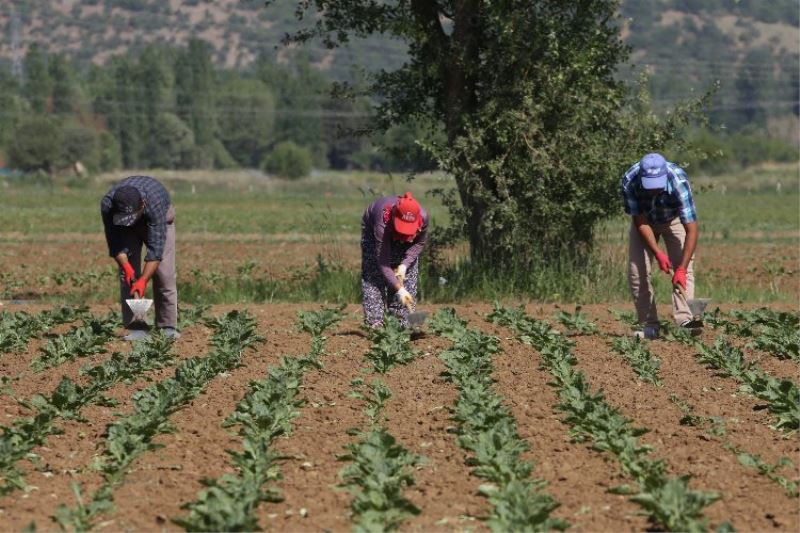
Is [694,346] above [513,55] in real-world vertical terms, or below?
below

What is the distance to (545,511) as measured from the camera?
6102 mm

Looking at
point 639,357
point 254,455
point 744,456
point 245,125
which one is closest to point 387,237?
point 639,357

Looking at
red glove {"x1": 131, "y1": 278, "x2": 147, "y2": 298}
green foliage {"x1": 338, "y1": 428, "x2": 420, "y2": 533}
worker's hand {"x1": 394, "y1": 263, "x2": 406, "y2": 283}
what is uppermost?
worker's hand {"x1": 394, "y1": 263, "x2": 406, "y2": 283}

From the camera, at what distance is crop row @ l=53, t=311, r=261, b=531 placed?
6.29 m

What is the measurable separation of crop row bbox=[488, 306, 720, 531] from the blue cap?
1.43 m

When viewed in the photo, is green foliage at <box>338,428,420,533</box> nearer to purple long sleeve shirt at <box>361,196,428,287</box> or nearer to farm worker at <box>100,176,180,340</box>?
purple long sleeve shirt at <box>361,196,428,287</box>

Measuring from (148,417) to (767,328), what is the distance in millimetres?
6355

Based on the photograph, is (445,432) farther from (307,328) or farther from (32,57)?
(32,57)

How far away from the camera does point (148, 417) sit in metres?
8.14

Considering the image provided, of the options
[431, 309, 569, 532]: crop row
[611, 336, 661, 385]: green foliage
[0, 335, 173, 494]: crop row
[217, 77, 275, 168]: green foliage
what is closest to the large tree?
[611, 336, 661, 385]: green foliage

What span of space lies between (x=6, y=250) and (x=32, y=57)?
86.0 metres

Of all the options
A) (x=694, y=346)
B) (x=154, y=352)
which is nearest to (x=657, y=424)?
(x=694, y=346)

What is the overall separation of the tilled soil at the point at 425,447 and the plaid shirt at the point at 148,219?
95cm

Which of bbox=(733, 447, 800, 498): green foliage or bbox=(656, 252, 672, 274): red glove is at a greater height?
bbox=(656, 252, 672, 274): red glove
